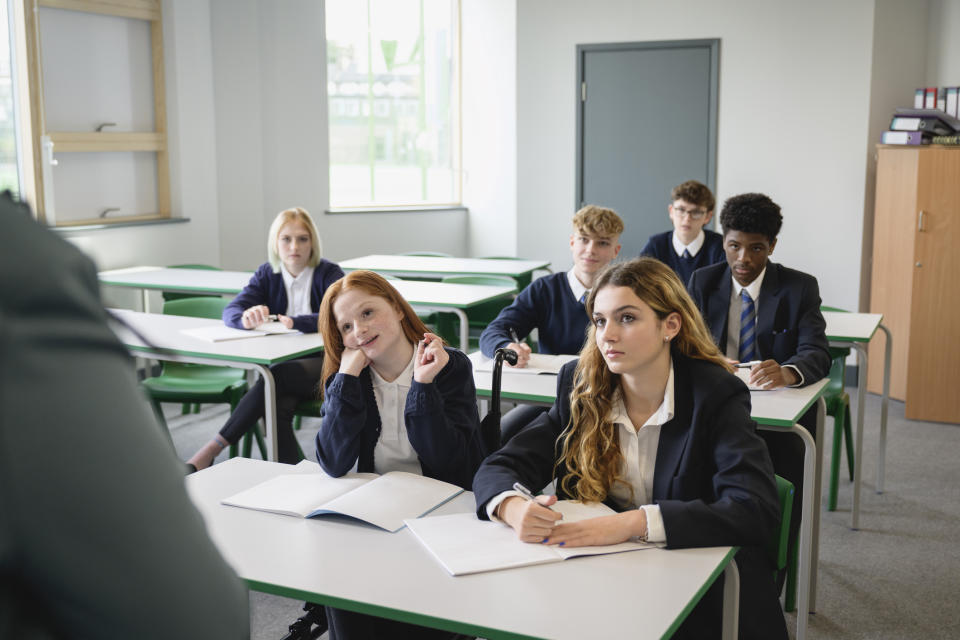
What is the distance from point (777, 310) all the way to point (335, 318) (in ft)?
5.40

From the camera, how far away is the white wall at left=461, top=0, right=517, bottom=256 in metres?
7.24

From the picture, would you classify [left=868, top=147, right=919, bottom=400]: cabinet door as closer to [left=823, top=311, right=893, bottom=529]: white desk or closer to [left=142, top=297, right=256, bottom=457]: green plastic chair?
[left=823, top=311, right=893, bottom=529]: white desk

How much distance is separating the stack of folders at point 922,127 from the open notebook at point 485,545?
166 inches

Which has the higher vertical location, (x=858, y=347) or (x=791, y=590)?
(x=858, y=347)

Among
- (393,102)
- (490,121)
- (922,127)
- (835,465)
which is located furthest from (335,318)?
(393,102)

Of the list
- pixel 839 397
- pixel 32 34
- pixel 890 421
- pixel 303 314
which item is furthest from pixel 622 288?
pixel 32 34

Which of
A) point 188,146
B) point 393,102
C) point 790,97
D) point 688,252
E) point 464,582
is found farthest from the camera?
point 393,102

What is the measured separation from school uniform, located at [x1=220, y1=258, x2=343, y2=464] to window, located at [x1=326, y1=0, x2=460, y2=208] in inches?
122

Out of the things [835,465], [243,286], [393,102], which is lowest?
[835,465]

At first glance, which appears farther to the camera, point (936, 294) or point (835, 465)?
point (936, 294)

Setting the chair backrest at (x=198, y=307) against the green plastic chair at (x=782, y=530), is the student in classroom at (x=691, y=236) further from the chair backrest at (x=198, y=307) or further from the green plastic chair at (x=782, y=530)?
the green plastic chair at (x=782, y=530)

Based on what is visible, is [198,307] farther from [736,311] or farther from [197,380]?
[736,311]

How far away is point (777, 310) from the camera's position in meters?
3.27

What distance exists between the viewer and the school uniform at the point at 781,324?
9.90 feet
